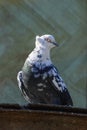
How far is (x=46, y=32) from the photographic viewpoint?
15.9ft

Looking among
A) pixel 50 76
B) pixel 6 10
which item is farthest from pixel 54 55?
pixel 50 76

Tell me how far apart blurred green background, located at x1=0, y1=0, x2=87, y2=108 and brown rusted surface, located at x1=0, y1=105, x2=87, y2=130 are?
1709mm

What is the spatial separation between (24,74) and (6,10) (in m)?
1.19

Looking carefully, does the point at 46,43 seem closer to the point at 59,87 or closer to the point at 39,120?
the point at 59,87

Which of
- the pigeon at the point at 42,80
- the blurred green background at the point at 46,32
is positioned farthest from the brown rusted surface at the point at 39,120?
the blurred green background at the point at 46,32

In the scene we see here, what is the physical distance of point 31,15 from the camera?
193 inches

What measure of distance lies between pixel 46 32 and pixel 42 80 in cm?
116

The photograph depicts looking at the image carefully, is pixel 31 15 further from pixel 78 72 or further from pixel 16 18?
pixel 78 72

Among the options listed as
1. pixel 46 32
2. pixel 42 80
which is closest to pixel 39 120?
pixel 42 80

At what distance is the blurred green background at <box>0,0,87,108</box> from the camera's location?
4.71m

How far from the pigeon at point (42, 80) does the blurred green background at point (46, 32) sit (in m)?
0.86

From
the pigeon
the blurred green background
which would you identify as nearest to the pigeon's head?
the pigeon

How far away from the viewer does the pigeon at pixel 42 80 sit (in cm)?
370

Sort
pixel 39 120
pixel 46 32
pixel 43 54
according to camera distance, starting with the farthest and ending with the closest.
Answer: pixel 46 32 → pixel 43 54 → pixel 39 120
